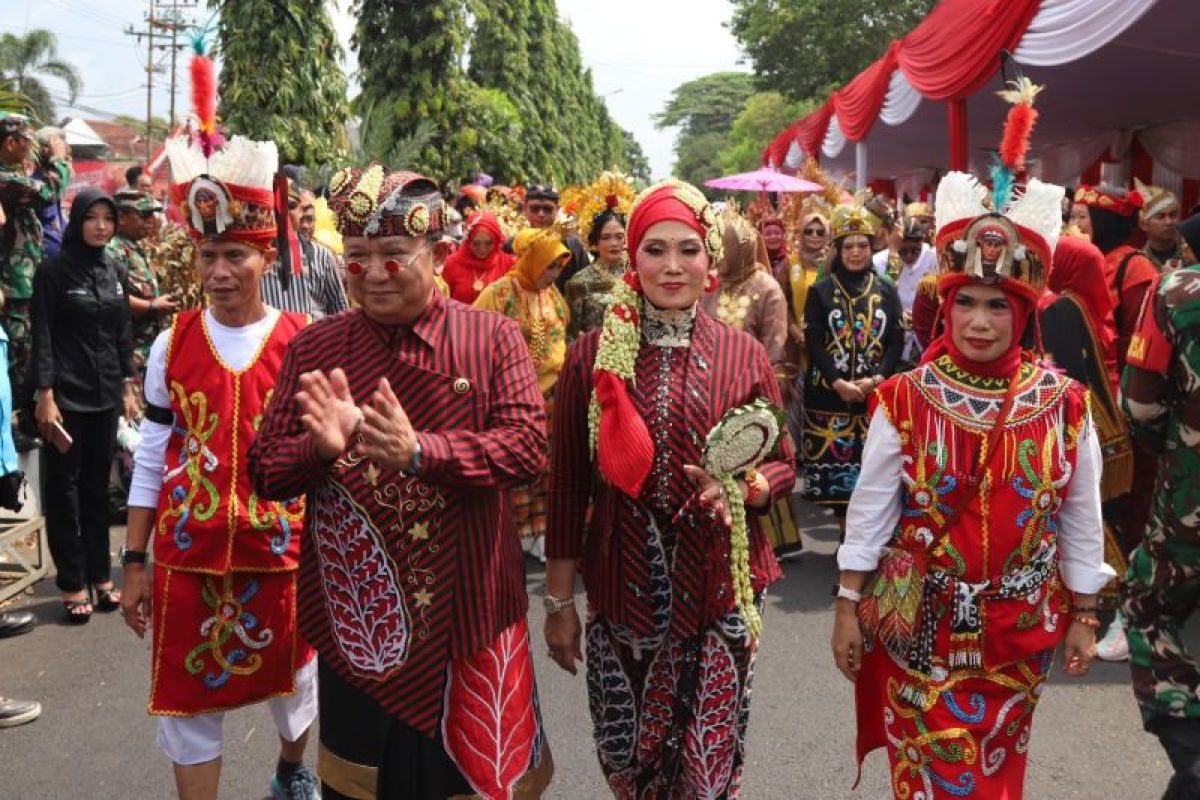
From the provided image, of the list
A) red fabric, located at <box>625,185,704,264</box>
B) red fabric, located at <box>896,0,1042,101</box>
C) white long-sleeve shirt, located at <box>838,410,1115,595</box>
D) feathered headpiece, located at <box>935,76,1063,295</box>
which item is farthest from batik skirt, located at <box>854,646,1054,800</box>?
red fabric, located at <box>896,0,1042,101</box>

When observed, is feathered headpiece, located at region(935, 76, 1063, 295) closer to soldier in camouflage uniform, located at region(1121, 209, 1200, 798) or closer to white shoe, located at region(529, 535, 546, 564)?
soldier in camouflage uniform, located at region(1121, 209, 1200, 798)

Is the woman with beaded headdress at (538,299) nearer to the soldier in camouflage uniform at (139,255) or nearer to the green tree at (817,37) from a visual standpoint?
the soldier in camouflage uniform at (139,255)

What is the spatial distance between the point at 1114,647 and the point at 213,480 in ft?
13.4

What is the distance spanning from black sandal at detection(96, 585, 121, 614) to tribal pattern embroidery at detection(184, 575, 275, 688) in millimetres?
3107

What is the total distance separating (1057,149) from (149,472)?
15.5m

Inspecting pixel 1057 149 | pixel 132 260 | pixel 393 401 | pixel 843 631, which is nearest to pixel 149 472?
pixel 393 401

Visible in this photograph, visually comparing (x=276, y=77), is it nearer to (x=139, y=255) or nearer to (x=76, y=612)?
(x=139, y=255)

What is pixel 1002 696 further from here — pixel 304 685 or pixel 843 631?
pixel 304 685

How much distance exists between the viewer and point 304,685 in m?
3.41

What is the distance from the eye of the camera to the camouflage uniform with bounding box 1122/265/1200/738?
10.8 ft

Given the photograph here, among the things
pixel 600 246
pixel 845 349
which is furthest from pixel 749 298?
pixel 600 246

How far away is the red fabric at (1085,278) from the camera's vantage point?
192 inches

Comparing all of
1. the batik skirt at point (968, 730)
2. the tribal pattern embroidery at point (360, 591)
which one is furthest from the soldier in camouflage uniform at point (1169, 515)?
the tribal pattern embroidery at point (360, 591)

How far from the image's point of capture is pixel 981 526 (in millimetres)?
2701
